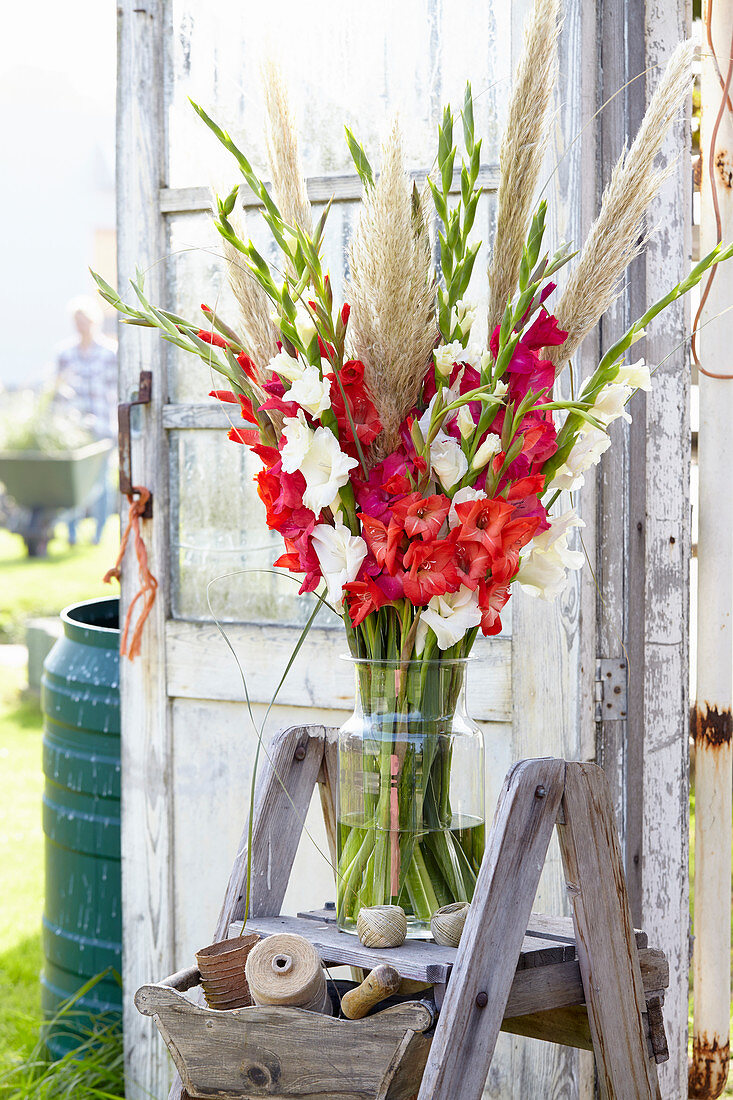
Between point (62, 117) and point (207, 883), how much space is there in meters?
17.4

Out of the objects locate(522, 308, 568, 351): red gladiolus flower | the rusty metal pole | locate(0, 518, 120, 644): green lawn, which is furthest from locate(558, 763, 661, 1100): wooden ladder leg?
locate(0, 518, 120, 644): green lawn

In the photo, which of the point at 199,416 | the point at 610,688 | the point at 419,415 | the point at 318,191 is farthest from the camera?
the point at 199,416

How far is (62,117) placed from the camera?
57.3ft

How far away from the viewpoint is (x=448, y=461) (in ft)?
3.77

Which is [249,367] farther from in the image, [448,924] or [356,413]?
[448,924]

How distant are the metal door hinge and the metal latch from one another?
2.63 feet

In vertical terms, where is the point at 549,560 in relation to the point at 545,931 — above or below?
above

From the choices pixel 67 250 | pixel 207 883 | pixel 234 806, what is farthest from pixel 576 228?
pixel 67 250

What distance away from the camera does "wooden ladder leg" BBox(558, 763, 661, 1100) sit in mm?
1196

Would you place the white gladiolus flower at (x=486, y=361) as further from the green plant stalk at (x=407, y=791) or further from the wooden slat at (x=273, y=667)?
the wooden slat at (x=273, y=667)

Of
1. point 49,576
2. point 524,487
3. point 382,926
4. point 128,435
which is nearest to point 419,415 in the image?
point 524,487

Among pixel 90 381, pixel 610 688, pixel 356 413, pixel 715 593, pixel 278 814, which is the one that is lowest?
pixel 278 814

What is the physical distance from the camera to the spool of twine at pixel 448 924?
1166mm

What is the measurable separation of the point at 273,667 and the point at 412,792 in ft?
2.55
